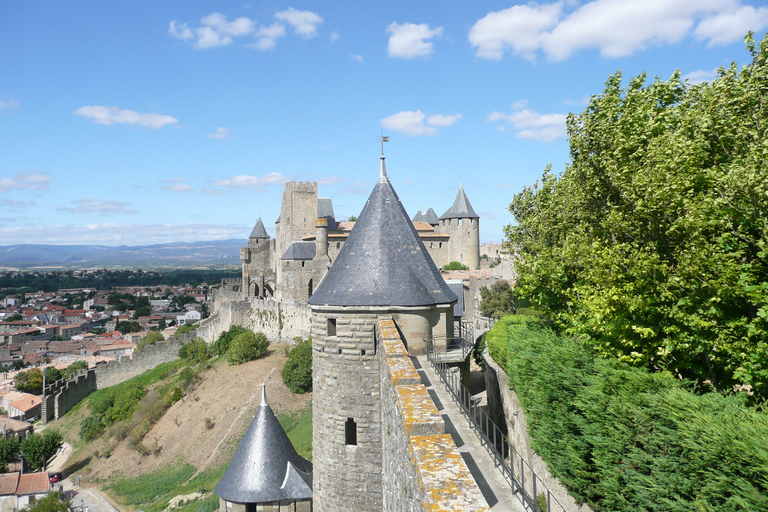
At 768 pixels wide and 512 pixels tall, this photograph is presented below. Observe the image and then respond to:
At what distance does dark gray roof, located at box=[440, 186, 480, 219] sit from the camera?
6097 cm

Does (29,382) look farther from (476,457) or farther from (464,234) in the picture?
(476,457)

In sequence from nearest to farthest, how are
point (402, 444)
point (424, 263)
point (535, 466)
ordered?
point (402, 444), point (424, 263), point (535, 466)

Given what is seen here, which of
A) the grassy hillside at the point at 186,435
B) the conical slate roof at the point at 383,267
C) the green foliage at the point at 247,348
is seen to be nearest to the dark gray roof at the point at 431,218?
the grassy hillside at the point at 186,435

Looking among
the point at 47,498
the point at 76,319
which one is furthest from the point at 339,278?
the point at 76,319

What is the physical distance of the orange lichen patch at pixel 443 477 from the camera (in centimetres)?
362

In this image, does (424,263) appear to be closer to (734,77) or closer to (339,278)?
(339,278)

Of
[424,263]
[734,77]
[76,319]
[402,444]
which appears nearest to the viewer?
[402,444]

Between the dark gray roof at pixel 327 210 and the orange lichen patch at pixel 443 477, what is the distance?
48.8 metres

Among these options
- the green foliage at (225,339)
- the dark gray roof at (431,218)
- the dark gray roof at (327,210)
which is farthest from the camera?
the dark gray roof at (431,218)

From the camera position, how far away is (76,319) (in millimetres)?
113000

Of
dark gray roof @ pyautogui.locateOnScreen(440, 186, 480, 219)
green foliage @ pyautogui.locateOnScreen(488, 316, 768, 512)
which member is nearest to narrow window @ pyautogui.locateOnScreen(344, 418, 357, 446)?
green foliage @ pyautogui.locateOnScreen(488, 316, 768, 512)

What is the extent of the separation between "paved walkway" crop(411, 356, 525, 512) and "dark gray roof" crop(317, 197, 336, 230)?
4545 cm

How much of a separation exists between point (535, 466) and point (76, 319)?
415 feet

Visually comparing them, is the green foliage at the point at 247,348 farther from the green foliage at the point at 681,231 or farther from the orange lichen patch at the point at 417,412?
the orange lichen patch at the point at 417,412
